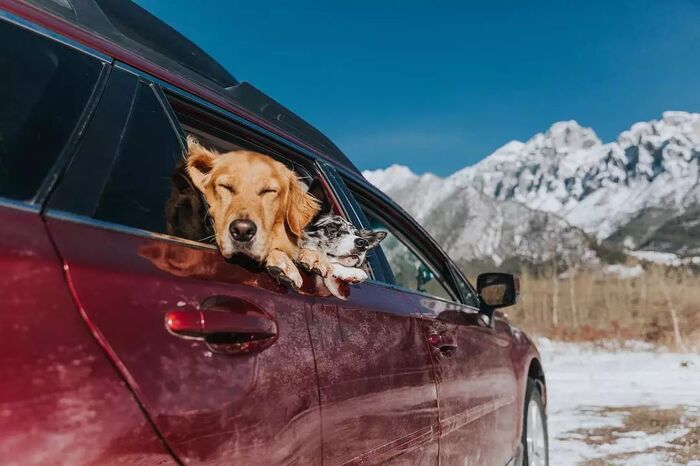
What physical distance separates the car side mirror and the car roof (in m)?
1.38

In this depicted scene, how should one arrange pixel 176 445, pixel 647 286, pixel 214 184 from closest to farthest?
pixel 176 445 → pixel 214 184 → pixel 647 286

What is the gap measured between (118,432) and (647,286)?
75.2 ft

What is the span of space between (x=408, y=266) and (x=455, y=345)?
0.64 m

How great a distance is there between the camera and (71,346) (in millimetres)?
1038

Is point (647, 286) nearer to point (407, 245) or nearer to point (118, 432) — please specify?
point (407, 245)

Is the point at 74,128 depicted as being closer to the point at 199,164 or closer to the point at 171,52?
the point at 199,164

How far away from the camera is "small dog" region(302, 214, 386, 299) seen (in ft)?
6.26

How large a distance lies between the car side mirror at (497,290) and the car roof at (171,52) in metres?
1.38

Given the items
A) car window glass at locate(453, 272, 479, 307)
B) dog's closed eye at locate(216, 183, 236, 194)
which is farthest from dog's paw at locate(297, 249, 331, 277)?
car window glass at locate(453, 272, 479, 307)

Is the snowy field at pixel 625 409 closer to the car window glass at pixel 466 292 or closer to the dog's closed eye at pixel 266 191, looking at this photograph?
the car window glass at pixel 466 292

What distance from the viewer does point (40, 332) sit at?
1.00 meters

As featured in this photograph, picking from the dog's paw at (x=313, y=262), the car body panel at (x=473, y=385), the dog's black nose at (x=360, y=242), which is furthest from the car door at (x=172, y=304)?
the car body panel at (x=473, y=385)

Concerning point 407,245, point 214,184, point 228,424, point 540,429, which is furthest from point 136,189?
point 540,429

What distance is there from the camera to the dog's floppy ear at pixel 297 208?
1806 millimetres
